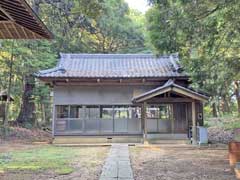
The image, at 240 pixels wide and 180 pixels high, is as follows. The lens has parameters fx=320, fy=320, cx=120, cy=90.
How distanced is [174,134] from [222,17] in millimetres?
8475

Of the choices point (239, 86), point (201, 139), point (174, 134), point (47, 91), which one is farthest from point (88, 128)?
point (239, 86)

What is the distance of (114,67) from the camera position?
18281mm

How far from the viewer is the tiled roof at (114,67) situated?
16656 millimetres

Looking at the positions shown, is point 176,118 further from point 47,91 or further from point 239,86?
point 47,91

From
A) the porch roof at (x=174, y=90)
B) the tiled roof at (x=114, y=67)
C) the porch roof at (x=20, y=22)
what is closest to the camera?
the porch roof at (x=20, y=22)

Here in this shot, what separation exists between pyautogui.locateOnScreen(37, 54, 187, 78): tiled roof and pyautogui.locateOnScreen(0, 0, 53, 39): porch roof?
10548 millimetres

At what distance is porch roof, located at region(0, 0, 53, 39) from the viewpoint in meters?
4.54

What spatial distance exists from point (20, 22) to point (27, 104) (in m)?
17.9

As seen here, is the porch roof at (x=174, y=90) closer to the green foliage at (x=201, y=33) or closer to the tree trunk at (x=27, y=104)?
the green foliage at (x=201, y=33)

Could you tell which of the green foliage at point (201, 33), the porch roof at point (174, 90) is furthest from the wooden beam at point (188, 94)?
the green foliage at point (201, 33)

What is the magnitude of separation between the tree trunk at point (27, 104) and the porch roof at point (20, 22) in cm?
1654

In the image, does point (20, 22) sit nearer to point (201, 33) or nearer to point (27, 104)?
point (201, 33)

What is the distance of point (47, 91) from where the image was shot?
23047 mm

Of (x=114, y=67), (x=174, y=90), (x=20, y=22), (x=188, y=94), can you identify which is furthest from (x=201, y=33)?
(x=114, y=67)
